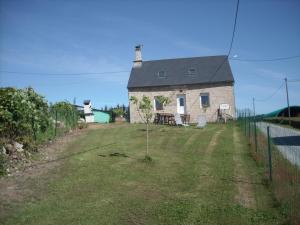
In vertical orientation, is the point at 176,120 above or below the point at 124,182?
above

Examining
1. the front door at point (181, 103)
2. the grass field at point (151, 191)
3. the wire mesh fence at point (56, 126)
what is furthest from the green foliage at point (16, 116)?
the front door at point (181, 103)

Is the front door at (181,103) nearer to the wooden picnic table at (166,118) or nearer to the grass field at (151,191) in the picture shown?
the wooden picnic table at (166,118)

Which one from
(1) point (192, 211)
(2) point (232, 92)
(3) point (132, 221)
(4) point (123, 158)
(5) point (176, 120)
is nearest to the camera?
(3) point (132, 221)

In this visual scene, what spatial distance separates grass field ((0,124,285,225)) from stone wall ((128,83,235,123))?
1672cm

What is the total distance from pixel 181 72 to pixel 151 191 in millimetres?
26022

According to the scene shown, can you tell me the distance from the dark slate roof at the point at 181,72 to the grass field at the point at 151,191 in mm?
17765

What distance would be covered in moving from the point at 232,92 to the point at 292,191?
80.7ft

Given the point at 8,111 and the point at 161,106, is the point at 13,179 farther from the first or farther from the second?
the point at 161,106

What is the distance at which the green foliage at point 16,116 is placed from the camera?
14281 millimetres

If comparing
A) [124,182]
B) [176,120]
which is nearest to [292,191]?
[124,182]

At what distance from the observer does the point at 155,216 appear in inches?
301

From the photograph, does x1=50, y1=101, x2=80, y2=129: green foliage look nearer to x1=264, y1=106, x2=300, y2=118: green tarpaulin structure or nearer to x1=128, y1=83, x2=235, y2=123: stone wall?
x1=128, y1=83, x2=235, y2=123: stone wall

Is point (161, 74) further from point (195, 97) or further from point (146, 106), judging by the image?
point (146, 106)

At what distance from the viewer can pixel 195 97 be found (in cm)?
3312
